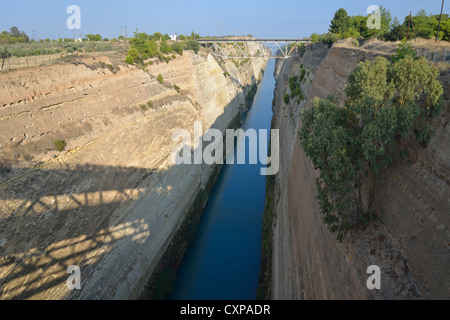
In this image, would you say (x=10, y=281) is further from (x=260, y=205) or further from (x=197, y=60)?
(x=197, y=60)

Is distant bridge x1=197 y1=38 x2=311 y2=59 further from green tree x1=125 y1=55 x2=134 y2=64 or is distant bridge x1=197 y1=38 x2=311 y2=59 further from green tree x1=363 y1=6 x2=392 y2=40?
green tree x1=125 y1=55 x2=134 y2=64

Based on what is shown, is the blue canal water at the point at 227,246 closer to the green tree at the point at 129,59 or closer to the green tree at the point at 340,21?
the green tree at the point at 129,59

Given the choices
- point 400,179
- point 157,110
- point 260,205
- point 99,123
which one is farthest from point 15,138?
point 260,205

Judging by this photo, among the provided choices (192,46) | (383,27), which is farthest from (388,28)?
(192,46)

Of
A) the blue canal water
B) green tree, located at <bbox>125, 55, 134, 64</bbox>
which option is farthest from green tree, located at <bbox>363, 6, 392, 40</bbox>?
green tree, located at <bbox>125, 55, 134, 64</bbox>

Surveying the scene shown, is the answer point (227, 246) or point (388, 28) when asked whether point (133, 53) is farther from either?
point (388, 28)

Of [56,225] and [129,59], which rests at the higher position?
[129,59]

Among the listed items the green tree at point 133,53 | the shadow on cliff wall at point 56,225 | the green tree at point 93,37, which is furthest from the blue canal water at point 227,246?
the green tree at point 93,37
